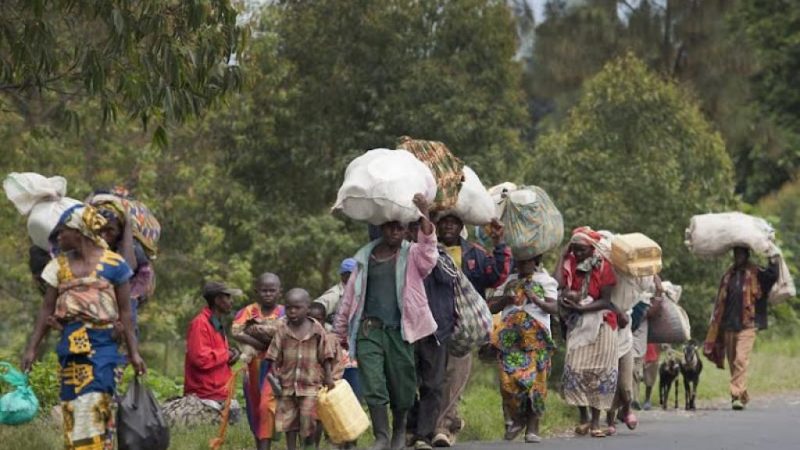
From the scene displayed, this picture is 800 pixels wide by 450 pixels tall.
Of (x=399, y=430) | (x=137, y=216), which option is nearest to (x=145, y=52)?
(x=137, y=216)

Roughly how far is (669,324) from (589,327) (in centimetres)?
305

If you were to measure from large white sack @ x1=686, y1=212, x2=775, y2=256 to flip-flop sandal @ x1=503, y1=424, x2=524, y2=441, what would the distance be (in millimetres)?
5437

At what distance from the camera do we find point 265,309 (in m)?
12.4

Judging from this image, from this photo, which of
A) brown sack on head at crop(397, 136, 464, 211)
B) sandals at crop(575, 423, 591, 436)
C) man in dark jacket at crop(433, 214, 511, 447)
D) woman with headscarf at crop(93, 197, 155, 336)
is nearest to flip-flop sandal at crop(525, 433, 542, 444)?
man in dark jacket at crop(433, 214, 511, 447)

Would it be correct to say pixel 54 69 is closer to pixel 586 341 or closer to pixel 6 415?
pixel 6 415

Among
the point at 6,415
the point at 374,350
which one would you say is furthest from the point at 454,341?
the point at 6,415

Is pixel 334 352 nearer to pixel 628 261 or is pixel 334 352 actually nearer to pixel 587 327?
pixel 587 327

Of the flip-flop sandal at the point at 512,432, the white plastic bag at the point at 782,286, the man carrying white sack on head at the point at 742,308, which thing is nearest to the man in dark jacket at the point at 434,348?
the flip-flop sandal at the point at 512,432

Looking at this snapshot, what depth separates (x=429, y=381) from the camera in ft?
40.9

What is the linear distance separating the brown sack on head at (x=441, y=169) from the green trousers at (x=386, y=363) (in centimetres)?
127

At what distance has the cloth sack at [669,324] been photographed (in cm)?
1720

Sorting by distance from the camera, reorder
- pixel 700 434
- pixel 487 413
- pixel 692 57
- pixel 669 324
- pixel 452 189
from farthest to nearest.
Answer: pixel 692 57, pixel 669 324, pixel 487 413, pixel 700 434, pixel 452 189

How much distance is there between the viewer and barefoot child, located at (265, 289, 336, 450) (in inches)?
447

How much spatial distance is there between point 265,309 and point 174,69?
184 cm
